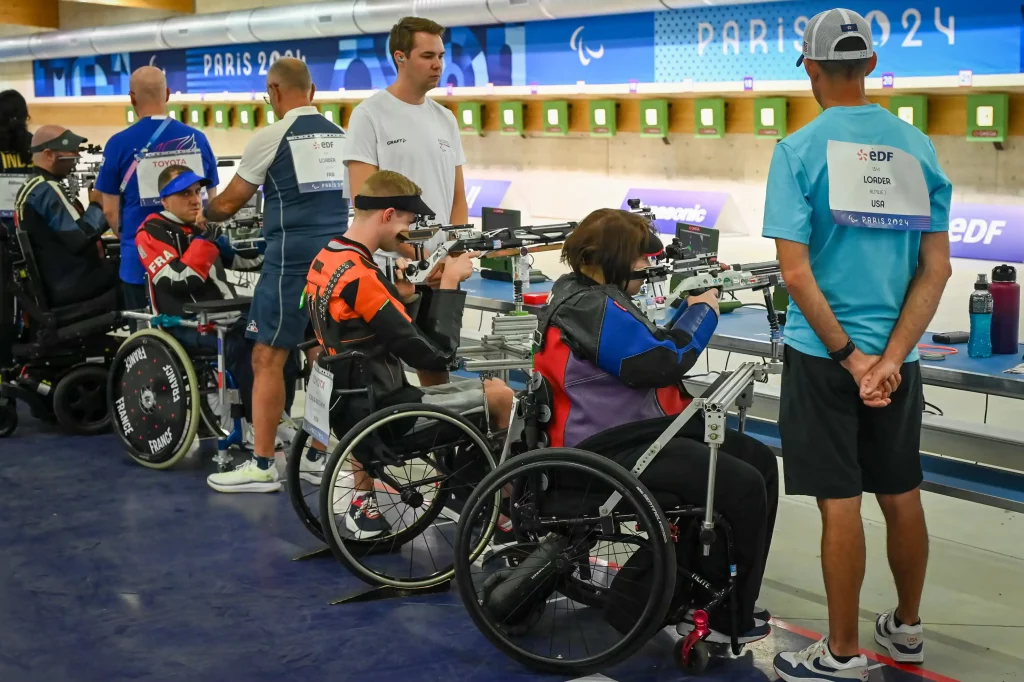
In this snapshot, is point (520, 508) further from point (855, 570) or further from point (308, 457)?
point (308, 457)

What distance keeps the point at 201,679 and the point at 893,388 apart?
179cm

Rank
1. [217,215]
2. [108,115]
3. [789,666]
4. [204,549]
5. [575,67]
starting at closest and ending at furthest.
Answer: [789,666], [204,549], [217,215], [575,67], [108,115]

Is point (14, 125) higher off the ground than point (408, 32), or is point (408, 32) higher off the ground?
point (408, 32)

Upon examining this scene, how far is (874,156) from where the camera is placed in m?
2.52

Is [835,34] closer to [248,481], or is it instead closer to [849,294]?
[849,294]

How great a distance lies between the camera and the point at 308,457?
14.6ft

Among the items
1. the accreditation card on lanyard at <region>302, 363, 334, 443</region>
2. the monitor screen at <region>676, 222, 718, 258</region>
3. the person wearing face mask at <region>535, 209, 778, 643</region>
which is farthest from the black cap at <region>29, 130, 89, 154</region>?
the person wearing face mask at <region>535, 209, 778, 643</region>

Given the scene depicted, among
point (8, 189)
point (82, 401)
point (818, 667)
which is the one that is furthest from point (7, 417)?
point (818, 667)

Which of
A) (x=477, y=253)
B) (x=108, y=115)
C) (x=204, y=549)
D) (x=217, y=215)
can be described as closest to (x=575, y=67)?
(x=217, y=215)

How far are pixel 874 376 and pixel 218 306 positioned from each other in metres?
2.62

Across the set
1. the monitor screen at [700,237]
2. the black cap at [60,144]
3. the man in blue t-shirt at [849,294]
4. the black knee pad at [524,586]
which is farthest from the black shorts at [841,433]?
the black cap at [60,144]

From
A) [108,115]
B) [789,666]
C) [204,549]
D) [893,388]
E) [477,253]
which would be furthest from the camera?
[108,115]

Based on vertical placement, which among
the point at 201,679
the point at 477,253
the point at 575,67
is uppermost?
the point at 575,67

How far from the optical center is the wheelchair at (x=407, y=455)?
126 inches
